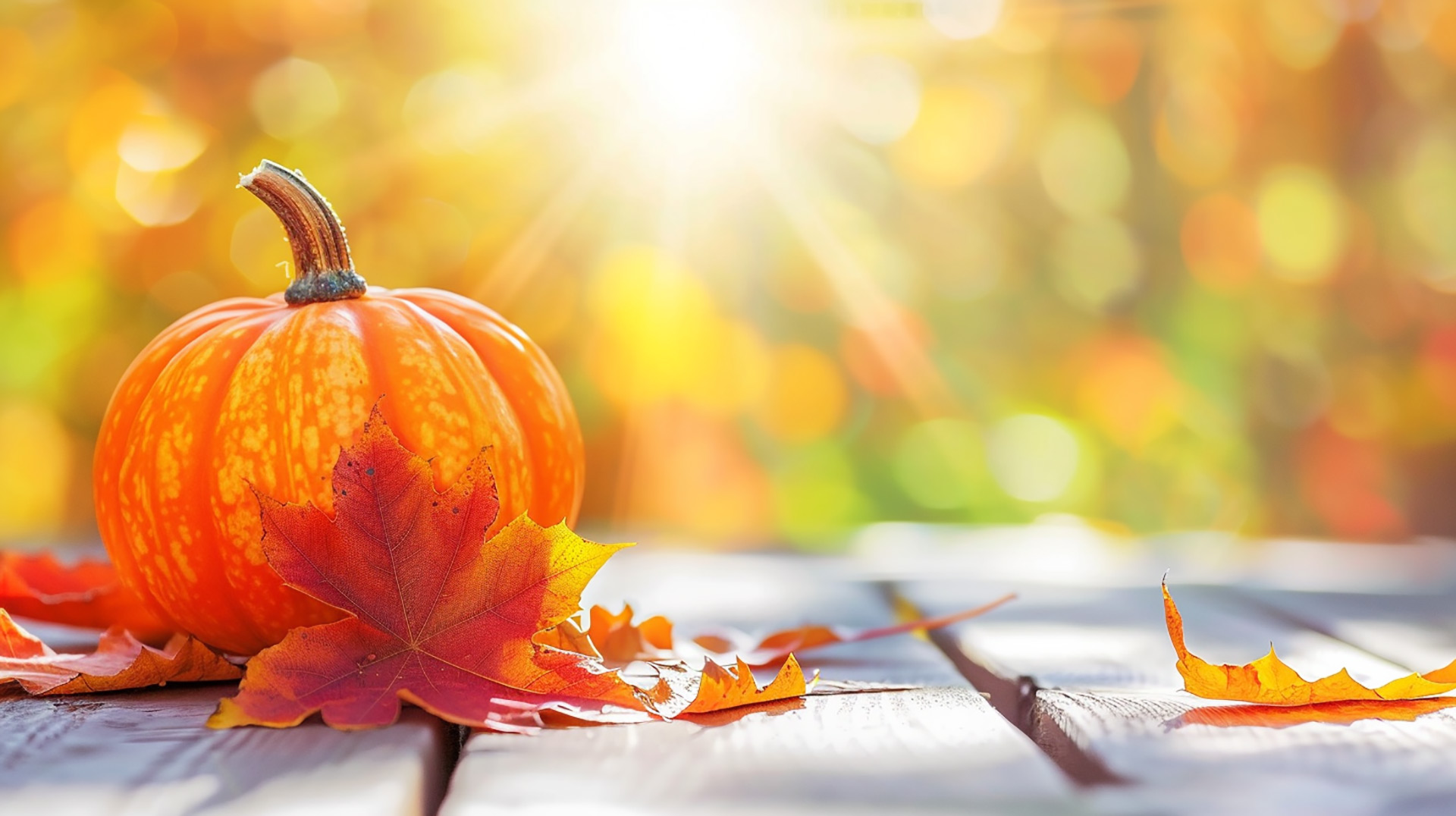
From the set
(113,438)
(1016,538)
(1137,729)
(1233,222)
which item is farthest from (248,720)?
(1233,222)

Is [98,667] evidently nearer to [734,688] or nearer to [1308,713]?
[734,688]

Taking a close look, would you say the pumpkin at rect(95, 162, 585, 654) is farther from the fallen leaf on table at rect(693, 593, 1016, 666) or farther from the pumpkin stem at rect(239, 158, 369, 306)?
the fallen leaf on table at rect(693, 593, 1016, 666)

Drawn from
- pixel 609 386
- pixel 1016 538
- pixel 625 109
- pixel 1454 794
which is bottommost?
pixel 1454 794

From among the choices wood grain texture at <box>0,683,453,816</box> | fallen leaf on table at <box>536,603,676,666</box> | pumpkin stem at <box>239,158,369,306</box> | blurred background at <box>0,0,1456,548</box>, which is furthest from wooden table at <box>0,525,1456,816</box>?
blurred background at <box>0,0,1456,548</box>

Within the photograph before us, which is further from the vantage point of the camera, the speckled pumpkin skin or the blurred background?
the blurred background

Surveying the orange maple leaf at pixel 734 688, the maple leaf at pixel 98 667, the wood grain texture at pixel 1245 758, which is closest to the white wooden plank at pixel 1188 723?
the wood grain texture at pixel 1245 758

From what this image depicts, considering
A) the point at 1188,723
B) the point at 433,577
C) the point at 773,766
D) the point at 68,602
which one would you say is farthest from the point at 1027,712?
the point at 68,602

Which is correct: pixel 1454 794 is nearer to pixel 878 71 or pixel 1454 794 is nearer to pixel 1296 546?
pixel 1296 546
